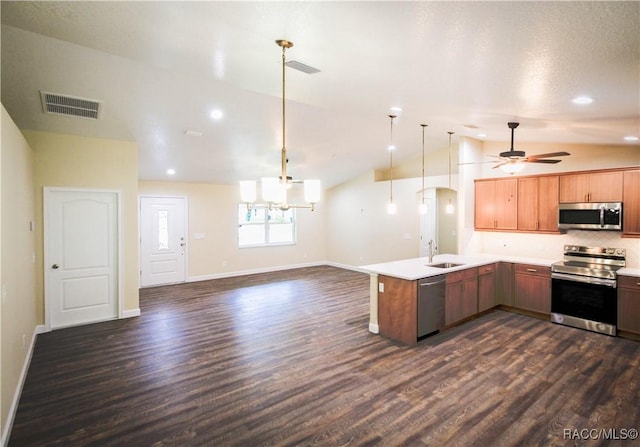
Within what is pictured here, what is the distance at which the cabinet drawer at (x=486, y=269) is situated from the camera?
5227 millimetres

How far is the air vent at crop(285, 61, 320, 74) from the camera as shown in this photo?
267 cm

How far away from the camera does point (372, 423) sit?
2.59 m

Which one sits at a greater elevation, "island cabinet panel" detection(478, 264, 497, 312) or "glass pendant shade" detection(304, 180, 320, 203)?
"glass pendant shade" detection(304, 180, 320, 203)

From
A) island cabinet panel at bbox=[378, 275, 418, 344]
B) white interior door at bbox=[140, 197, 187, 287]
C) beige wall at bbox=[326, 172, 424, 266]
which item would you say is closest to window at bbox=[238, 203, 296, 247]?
beige wall at bbox=[326, 172, 424, 266]

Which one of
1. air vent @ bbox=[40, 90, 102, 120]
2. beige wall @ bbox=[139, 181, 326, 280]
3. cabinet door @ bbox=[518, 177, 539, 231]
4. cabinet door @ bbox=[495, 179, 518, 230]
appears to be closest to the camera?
air vent @ bbox=[40, 90, 102, 120]

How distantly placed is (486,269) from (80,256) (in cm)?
634

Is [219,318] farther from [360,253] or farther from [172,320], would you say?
[360,253]

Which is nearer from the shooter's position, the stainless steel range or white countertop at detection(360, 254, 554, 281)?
white countertop at detection(360, 254, 554, 281)

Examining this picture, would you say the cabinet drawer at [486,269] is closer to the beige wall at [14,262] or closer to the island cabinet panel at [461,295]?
the island cabinet panel at [461,295]

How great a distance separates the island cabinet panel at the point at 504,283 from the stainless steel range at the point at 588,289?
0.63 meters

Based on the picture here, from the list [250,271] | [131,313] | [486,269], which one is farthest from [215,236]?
[486,269]

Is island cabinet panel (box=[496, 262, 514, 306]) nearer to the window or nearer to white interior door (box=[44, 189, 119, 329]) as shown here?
the window

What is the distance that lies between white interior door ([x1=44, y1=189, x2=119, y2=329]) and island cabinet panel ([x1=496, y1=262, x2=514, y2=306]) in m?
6.30

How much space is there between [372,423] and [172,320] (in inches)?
148
